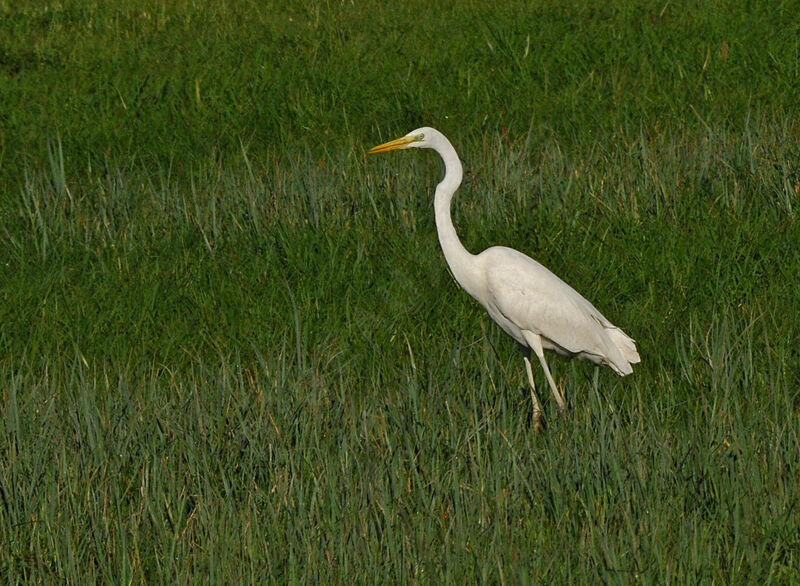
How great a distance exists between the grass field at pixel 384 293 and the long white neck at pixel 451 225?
10.0 inches

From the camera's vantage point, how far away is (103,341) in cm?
519

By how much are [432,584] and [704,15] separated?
626cm

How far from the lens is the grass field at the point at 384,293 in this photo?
134 inches

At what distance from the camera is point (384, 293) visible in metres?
5.42

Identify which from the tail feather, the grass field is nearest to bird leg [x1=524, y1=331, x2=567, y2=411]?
the grass field

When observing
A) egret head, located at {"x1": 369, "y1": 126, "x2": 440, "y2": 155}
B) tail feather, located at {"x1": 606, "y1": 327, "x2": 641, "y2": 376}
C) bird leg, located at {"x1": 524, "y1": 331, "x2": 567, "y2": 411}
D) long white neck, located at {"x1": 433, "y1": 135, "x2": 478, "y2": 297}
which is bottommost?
bird leg, located at {"x1": 524, "y1": 331, "x2": 567, "y2": 411}

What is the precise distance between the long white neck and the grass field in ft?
0.83

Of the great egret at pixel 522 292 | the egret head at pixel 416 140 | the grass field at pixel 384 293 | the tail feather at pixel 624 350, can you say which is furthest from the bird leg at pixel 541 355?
the egret head at pixel 416 140

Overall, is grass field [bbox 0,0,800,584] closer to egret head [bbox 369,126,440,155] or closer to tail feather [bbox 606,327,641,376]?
tail feather [bbox 606,327,641,376]

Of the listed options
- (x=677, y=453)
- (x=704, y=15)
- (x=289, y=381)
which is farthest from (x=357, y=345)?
(x=704, y=15)

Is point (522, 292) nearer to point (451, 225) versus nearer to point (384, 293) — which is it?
point (451, 225)

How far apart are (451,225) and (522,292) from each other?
39 cm

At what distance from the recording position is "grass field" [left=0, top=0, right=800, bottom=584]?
3393mm

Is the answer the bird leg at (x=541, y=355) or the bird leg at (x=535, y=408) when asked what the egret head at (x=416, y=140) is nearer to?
the bird leg at (x=541, y=355)
